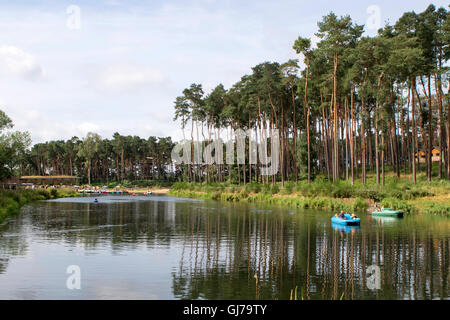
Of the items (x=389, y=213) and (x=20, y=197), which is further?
(x=20, y=197)

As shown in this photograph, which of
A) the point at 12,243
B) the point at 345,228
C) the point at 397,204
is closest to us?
the point at 12,243

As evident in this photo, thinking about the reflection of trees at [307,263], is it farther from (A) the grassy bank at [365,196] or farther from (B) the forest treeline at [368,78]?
(B) the forest treeline at [368,78]

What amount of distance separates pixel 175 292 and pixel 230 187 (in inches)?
2853

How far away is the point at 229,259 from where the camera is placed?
26625mm

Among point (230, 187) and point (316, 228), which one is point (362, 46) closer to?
point (316, 228)

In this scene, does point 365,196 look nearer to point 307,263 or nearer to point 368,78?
point 368,78

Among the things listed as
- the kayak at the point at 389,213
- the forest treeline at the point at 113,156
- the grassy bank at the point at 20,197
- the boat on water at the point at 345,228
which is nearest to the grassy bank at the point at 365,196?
the kayak at the point at 389,213

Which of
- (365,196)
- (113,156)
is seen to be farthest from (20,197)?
(113,156)

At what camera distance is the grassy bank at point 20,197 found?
5681 cm

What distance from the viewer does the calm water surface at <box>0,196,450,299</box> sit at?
752 inches

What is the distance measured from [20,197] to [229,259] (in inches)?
2288

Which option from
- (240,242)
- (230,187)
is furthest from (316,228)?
(230,187)

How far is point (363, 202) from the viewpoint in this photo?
2192 inches

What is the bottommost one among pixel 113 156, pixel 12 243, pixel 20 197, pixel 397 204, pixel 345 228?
pixel 345 228
